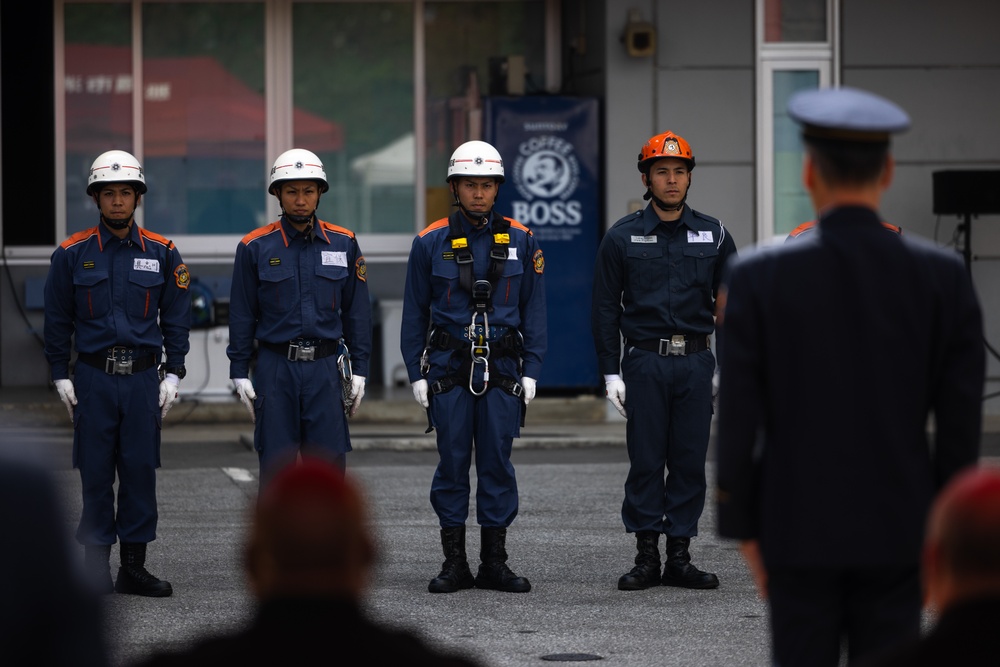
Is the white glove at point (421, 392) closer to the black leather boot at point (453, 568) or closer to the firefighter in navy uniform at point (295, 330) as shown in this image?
the firefighter in navy uniform at point (295, 330)

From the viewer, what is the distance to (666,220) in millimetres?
8156

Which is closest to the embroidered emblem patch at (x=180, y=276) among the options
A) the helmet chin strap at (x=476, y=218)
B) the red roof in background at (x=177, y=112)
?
the helmet chin strap at (x=476, y=218)

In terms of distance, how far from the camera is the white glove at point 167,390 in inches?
319

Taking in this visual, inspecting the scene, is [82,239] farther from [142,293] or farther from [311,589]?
[311,589]

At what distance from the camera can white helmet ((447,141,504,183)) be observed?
8133 millimetres

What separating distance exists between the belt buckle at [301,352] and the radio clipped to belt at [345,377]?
0.17 metres

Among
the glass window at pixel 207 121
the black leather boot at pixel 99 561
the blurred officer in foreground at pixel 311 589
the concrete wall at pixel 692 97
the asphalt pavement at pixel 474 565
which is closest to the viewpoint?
the blurred officer in foreground at pixel 311 589

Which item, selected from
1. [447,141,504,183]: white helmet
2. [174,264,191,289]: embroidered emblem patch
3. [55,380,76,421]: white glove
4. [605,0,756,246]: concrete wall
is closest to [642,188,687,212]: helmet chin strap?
[447,141,504,183]: white helmet

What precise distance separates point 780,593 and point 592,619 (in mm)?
Answer: 3404

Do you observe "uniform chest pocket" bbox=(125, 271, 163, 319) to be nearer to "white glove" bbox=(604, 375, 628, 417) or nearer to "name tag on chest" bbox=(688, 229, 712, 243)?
"white glove" bbox=(604, 375, 628, 417)

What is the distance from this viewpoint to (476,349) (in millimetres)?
8008

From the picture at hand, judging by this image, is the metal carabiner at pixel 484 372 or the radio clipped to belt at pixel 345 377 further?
the radio clipped to belt at pixel 345 377

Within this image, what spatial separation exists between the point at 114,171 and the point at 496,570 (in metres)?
2.73

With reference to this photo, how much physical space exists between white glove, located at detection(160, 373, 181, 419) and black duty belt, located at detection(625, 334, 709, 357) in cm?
233
